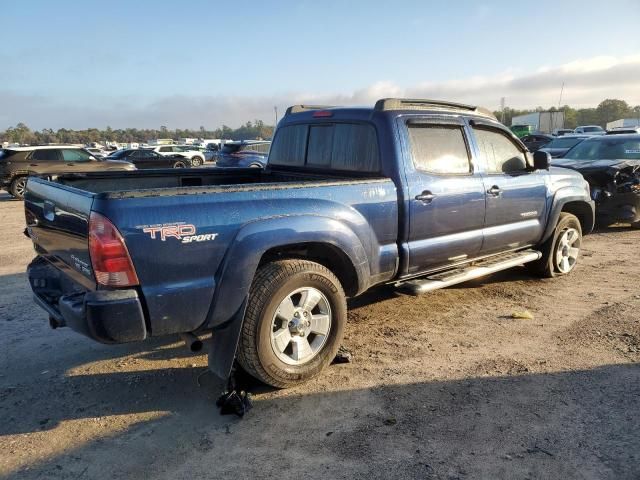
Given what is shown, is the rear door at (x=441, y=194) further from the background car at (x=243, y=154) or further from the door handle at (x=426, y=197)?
the background car at (x=243, y=154)

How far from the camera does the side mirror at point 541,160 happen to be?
5297 mm

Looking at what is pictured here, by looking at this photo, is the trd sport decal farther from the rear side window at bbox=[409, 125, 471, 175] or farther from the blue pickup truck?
the rear side window at bbox=[409, 125, 471, 175]

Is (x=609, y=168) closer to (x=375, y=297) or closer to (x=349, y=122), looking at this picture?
(x=375, y=297)

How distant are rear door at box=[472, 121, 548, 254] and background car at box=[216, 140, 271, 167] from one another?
14441 millimetres

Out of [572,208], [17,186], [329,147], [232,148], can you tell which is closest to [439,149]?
[329,147]

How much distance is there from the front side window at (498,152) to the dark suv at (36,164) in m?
13.3

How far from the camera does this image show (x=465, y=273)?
15.4ft

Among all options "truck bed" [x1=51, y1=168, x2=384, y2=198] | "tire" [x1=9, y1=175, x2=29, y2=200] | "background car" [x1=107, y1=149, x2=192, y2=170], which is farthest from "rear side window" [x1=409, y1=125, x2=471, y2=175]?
"background car" [x1=107, y1=149, x2=192, y2=170]

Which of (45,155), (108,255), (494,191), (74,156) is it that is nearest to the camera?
(108,255)

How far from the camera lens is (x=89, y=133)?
122438mm

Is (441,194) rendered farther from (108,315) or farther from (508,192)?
(108,315)

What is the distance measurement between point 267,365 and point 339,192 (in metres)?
1.32

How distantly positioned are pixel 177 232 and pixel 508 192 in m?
3.52

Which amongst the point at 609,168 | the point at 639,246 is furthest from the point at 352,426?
the point at 609,168
